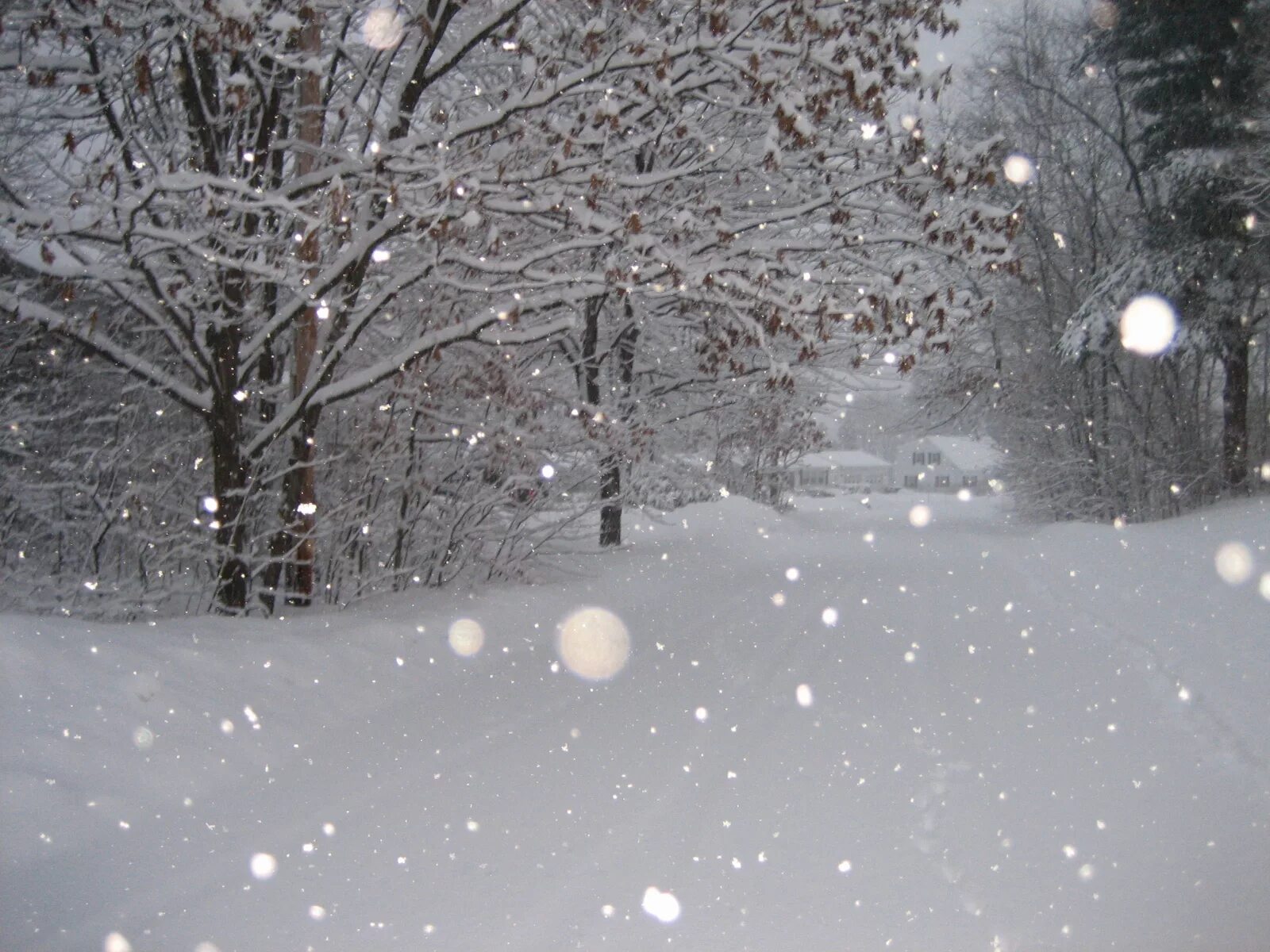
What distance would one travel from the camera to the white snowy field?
3.75m

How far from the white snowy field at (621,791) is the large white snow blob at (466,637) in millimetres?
112

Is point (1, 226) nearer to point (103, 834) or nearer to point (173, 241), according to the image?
point (173, 241)

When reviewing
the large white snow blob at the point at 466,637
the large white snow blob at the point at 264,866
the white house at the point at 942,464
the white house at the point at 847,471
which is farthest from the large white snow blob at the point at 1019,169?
the white house at the point at 847,471

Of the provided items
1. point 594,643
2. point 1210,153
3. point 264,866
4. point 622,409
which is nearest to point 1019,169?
point 1210,153

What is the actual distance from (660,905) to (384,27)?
7.71 m

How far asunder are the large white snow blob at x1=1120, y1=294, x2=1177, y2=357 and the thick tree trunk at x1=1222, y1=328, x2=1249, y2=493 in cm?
112

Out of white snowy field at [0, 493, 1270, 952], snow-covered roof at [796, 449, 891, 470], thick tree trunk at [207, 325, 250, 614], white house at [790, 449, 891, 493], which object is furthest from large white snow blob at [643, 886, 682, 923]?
snow-covered roof at [796, 449, 891, 470]

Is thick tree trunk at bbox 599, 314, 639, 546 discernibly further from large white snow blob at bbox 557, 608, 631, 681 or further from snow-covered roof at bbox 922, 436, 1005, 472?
snow-covered roof at bbox 922, 436, 1005, 472

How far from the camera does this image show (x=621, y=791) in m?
5.14

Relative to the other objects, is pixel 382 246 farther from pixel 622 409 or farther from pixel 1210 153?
pixel 1210 153

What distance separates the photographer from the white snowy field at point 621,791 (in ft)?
12.3

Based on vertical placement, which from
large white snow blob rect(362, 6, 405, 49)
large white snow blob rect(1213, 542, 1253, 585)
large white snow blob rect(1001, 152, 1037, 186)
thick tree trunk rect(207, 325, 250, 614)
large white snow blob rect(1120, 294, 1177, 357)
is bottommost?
large white snow blob rect(1213, 542, 1253, 585)

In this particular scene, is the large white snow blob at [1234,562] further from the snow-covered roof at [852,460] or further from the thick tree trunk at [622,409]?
the snow-covered roof at [852,460]

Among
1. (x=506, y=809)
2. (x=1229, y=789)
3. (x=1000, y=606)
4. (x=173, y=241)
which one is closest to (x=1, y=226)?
(x=173, y=241)
